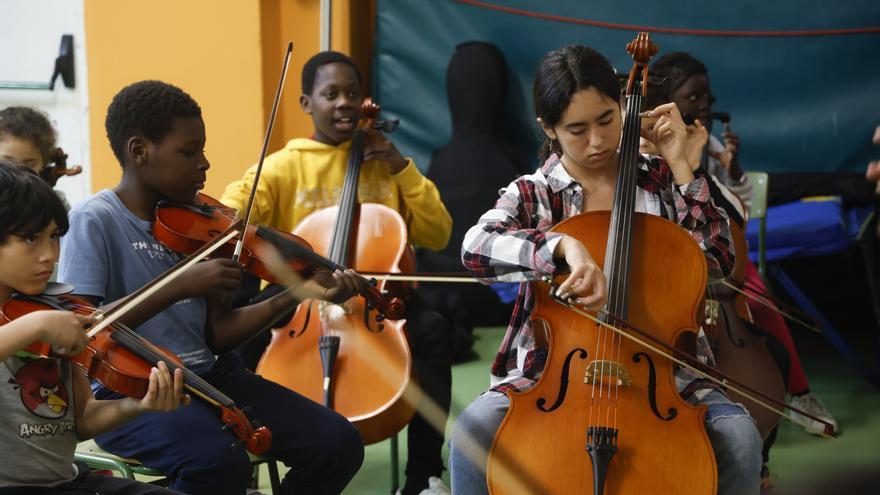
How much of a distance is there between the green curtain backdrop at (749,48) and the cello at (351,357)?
1833 mm

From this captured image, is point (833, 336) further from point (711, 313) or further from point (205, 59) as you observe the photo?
point (205, 59)

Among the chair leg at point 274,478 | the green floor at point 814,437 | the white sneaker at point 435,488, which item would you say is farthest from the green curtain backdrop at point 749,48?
the chair leg at point 274,478

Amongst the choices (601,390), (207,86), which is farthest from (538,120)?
(207,86)

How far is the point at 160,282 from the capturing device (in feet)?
5.56

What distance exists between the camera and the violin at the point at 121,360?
59.4 inches

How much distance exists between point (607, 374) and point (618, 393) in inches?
1.4

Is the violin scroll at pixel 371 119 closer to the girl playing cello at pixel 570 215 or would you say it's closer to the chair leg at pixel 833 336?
the girl playing cello at pixel 570 215

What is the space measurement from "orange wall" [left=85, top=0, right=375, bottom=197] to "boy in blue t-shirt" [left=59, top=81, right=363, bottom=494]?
1802 millimetres

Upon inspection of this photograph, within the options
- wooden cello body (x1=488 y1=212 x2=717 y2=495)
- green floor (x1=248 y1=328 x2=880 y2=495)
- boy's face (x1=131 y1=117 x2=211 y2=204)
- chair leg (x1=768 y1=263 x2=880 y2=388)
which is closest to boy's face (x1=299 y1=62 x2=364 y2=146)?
boy's face (x1=131 y1=117 x2=211 y2=204)

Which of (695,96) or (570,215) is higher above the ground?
(695,96)

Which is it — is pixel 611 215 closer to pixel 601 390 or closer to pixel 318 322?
pixel 601 390

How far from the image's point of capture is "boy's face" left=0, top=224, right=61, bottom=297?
5.01ft

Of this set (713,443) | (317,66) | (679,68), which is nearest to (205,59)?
(317,66)

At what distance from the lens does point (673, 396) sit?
65.2 inches
